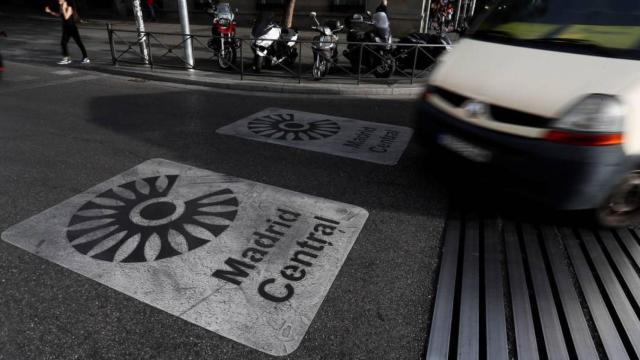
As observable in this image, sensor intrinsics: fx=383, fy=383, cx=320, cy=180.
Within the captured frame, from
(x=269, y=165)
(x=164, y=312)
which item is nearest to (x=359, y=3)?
(x=269, y=165)

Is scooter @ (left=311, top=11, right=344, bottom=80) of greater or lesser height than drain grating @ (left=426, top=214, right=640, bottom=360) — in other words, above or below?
above

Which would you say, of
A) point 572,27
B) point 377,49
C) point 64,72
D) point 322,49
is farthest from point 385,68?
point 64,72

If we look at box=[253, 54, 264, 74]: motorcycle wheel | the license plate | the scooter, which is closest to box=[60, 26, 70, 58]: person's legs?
box=[253, 54, 264, 74]: motorcycle wheel

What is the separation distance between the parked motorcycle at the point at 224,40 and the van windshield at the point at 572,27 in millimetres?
6715

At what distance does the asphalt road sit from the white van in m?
0.84

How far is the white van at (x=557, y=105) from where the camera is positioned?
2.66 metres

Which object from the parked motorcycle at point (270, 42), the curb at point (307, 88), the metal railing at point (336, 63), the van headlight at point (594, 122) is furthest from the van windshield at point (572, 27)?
the parked motorcycle at point (270, 42)

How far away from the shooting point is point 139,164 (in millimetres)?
4289

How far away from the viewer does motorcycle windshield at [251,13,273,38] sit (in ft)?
28.4

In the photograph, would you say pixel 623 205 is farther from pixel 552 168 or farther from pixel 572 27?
pixel 572 27

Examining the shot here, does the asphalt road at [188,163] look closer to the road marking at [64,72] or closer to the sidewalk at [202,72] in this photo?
the sidewalk at [202,72]

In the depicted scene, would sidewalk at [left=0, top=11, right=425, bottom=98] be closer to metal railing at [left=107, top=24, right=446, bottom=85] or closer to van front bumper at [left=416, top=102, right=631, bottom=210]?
metal railing at [left=107, top=24, right=446, bottom=85]

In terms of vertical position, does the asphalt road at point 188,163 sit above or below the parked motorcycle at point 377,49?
below

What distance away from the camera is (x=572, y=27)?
3.31 meters
